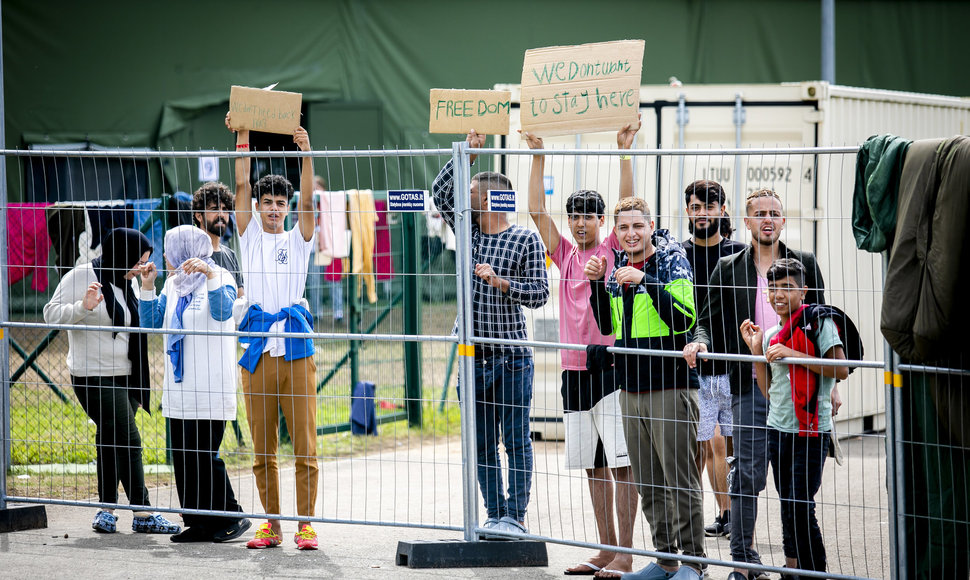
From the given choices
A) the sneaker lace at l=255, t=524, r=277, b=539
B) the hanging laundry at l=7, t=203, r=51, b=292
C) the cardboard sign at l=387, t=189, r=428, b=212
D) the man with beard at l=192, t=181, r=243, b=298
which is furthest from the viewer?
the hanging laundry at l=7, t=203, r=51, b=292

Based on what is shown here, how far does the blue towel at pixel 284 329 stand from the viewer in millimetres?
6016

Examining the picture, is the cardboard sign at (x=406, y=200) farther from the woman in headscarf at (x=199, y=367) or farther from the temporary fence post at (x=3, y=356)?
the temporary fence post at (x=3, y=356)

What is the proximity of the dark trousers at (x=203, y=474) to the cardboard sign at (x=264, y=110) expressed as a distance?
1.72 metres

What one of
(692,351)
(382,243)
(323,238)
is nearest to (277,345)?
(692,351)

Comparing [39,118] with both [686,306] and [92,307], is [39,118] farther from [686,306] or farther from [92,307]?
[686,306]

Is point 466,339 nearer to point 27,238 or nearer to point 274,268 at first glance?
point 274,268

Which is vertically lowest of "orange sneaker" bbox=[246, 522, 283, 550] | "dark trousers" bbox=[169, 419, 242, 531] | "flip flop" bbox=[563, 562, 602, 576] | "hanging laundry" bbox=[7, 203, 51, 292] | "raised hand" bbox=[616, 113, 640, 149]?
"flip flop" bbox=[563, 562, 602, 576]

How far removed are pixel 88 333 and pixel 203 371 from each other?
79cm

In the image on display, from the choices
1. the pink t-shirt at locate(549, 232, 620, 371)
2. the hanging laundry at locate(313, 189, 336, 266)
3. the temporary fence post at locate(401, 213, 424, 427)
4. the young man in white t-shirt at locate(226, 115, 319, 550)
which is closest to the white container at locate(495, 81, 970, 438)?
the temporary fence post at locate(401, 213, 424, 427)

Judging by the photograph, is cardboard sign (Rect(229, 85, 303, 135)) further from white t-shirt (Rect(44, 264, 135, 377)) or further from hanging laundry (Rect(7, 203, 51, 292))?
hanging laundry (Rect(7, 203, 51, 292))

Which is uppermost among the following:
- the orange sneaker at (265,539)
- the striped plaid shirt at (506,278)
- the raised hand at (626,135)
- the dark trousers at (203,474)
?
the raised hand at (626,135)

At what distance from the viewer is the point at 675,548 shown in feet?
17.4

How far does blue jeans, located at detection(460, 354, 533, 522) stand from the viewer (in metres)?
5.80

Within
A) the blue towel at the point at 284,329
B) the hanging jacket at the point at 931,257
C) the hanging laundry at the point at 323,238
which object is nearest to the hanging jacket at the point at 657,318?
the hanging jacket at the point at 931,257
